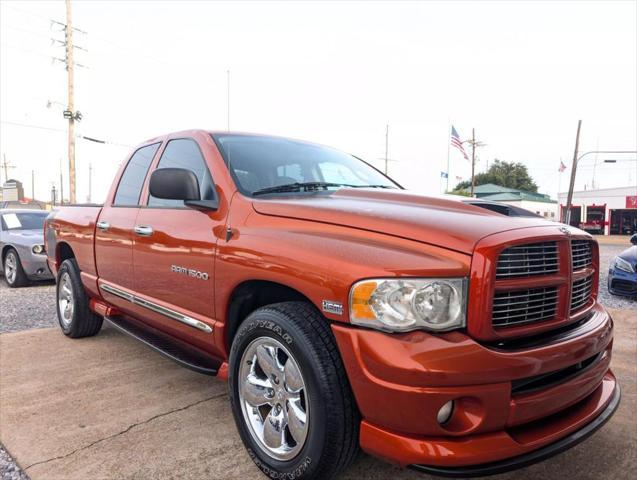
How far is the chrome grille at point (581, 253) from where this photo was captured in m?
2.27

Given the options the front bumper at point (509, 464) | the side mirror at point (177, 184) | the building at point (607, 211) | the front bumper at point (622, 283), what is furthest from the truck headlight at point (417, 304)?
the building at point (607, 211)

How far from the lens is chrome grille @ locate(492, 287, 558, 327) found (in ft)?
6.14

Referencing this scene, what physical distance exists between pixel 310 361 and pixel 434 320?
543mm

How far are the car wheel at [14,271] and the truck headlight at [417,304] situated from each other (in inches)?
312

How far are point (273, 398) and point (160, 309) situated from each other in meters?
1.24

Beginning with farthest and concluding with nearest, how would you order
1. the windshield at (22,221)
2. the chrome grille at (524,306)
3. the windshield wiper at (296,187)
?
the windshield at (22,221), the windshield wiper at (296,187), the chrome grille at (524,306)

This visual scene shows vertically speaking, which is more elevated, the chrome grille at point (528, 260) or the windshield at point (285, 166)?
the windshield at point (285, 166)

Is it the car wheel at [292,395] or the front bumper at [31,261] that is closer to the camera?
the car wheel at [292,395]

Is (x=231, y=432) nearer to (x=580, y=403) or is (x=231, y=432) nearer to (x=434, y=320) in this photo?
(x=434, y=320)

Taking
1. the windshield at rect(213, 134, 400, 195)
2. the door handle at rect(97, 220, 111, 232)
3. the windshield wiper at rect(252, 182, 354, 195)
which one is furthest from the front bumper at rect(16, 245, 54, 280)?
the windshield wiper at rect(252, 182, 354, 195)

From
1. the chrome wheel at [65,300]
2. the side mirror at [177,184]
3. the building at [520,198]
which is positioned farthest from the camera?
the building at [520,198]

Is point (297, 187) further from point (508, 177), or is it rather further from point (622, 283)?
point (508, 177)

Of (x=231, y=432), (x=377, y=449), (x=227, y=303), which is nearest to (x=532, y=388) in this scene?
(x=377, y=449)

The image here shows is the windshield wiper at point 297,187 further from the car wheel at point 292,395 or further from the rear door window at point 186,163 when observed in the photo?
the car wheel at point 292,395
